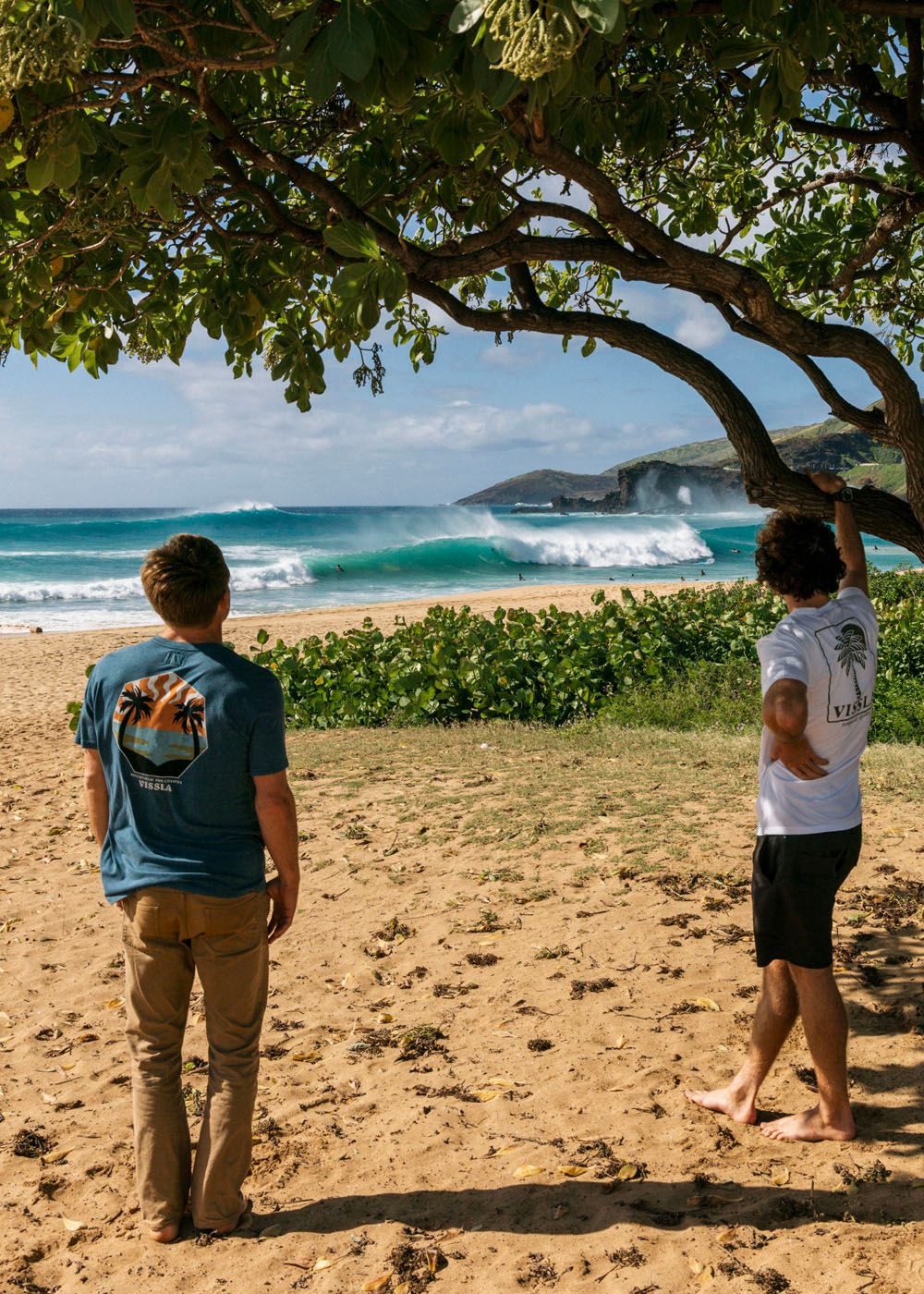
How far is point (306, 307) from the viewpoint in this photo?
5.77 metres

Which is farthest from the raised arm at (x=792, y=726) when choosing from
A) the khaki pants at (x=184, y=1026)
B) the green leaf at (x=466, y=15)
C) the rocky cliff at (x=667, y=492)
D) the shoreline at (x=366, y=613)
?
the rocky cliff at (x=667, y=492)

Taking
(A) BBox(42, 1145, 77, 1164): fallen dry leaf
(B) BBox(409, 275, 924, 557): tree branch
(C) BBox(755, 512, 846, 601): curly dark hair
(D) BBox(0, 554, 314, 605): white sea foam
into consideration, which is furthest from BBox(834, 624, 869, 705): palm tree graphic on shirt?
(D) BBox(0, 554, 314, 605): white sea foam

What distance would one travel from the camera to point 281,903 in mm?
3064

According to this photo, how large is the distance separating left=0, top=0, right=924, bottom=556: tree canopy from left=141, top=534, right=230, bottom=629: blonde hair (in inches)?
31.7

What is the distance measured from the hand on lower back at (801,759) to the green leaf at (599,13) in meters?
1.90

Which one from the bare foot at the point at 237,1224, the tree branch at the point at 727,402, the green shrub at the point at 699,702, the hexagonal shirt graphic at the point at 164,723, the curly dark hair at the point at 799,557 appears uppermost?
the tree branch at the point at 727,402

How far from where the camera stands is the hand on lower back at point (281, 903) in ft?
9.96

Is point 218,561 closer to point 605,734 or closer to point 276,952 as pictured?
point 276,952

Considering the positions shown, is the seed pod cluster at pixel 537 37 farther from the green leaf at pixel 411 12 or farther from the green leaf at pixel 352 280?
the green leaf at pixel 352 280

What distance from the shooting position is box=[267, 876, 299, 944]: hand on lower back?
3.04 metres

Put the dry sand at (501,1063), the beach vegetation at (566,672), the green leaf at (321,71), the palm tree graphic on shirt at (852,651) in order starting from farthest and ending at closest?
the beach vegetation at (566,672) < the palm tree graphic on shirt at (852,651) < the dry sand at (501,1063) < the green leaf at (321,71)

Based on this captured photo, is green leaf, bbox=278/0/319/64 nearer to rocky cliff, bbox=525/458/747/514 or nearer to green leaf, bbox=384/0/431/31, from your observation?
green leaf, bbox=384/0/431/31

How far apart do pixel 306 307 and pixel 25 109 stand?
2.68m

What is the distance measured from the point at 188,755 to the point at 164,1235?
146 centimetres
